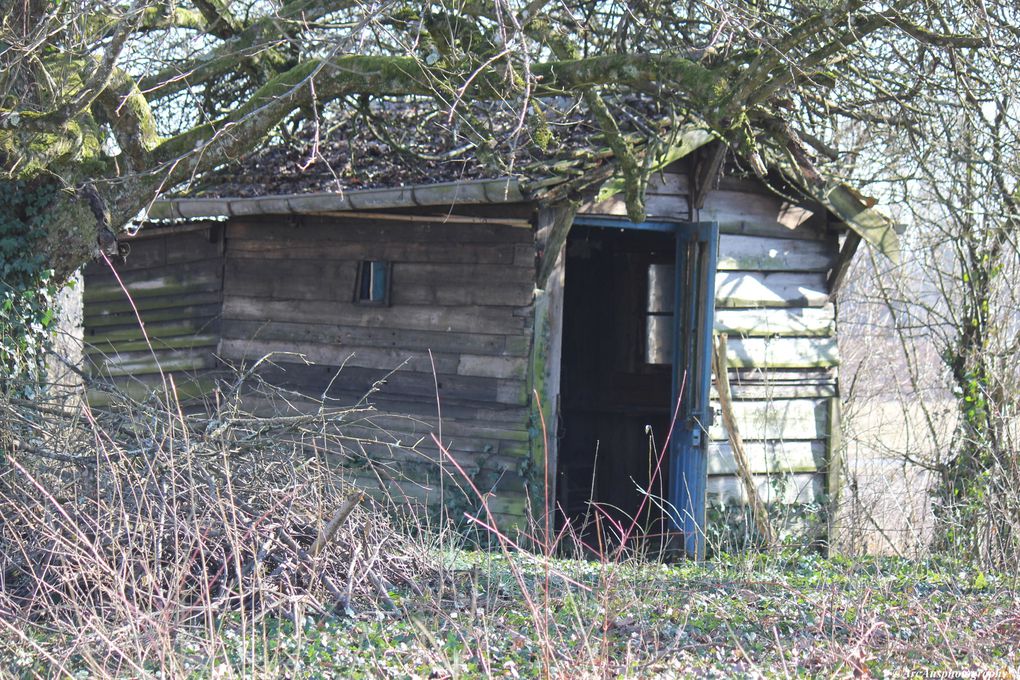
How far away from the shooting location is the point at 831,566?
6266 mm

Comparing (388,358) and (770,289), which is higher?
(770,289)

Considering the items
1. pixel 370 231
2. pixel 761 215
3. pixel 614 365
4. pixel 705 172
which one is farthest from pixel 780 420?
pixel 370 231

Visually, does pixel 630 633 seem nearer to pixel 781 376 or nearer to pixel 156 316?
pixel 781 376

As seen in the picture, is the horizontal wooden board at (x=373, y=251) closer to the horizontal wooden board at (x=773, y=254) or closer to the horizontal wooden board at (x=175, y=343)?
the horizontal wooden board at (x=175, y=343)

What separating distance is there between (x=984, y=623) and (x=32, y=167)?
19.8 feet

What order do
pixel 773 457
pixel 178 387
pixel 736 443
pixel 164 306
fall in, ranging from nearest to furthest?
1. pixel 736 443
2. pixel 773 457
3. pixel 178 387
4. pixel 164 306

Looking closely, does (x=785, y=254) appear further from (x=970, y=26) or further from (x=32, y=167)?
(x=32, y=167)

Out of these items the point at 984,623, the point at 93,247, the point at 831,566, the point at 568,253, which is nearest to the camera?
the point at 984,623

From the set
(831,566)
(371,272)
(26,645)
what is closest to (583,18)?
(371,272)

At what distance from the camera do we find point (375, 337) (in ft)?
26.7

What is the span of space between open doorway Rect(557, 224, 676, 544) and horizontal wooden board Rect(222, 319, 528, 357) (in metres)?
2.47

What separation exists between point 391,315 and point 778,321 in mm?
3255

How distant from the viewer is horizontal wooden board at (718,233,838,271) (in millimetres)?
8359

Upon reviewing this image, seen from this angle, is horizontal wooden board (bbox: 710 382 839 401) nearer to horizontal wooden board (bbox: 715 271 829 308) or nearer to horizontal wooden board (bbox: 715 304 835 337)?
horizontal wooden board (bbox: 715 304 835 337)
